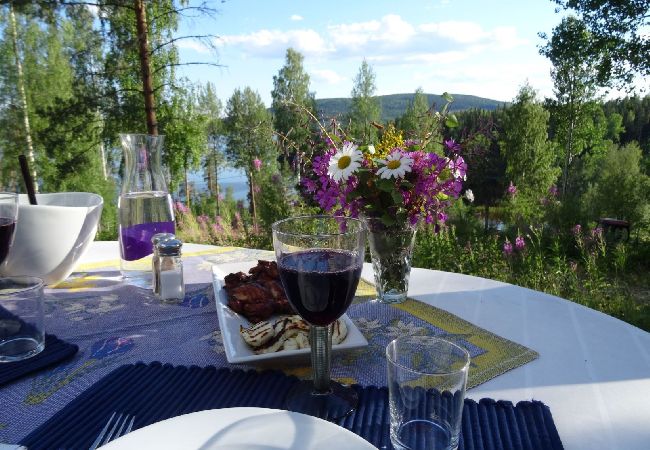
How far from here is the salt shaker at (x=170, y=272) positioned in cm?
118

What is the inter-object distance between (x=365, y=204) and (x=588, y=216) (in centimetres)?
1130

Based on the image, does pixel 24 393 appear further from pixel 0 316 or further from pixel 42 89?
pixel 42 89

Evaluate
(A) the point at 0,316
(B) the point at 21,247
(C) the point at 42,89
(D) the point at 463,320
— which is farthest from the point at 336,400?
(C) the point at 42,89

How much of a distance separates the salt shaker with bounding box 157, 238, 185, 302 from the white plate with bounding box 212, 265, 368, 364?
135mm

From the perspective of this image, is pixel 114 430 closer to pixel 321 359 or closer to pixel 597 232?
pixel 321 359

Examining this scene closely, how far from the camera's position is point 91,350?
93 centimetres

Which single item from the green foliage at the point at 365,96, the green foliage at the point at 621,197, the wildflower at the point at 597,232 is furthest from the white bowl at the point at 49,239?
the green foliage at the point at 365,96

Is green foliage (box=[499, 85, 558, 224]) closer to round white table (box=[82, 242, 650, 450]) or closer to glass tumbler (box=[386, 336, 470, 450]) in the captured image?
round white table (box=[82, 242, 650, 450])

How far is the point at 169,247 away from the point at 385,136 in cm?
58

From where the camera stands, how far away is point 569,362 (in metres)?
0.85

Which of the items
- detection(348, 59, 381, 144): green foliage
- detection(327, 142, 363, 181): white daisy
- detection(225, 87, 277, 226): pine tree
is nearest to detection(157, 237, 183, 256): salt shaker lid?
detection(327, 142, 363, 181): white daisy

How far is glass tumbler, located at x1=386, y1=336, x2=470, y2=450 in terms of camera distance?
0.59 meters

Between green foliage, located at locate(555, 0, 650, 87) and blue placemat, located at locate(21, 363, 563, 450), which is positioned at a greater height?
green foliage, located at locate(555, 0, 650, 87)

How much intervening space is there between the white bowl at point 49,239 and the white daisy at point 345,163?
0.58 metres
